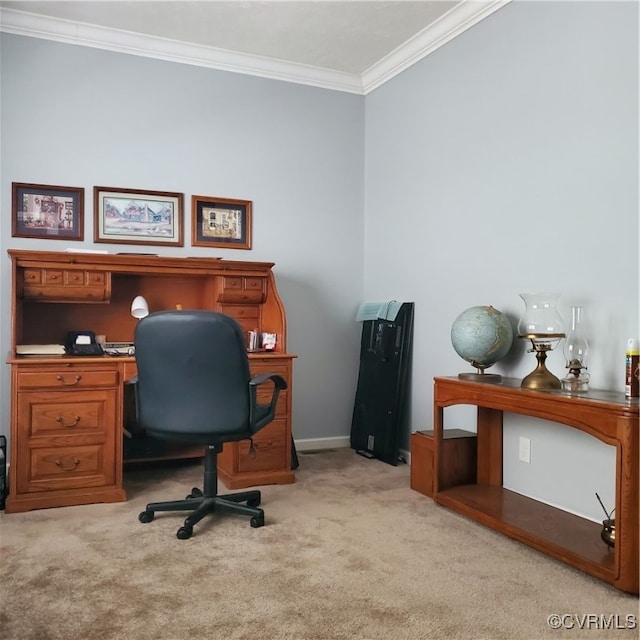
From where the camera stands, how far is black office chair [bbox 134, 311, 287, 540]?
271 cm

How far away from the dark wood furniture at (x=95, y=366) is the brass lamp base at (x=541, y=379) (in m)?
1.44

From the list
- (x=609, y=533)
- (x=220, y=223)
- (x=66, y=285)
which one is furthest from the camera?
(x=220, y=223)

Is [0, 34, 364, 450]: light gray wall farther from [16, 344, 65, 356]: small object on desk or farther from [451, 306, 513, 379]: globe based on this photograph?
[451, 306, 513, 379]: globe

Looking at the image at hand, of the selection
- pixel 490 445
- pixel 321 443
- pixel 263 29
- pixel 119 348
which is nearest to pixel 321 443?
pixel 321 443

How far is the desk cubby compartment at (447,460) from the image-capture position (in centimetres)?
334

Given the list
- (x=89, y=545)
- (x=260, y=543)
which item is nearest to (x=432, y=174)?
(x=260, y=543)

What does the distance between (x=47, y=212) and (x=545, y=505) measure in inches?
129

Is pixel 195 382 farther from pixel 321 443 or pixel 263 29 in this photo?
pixel 263 29

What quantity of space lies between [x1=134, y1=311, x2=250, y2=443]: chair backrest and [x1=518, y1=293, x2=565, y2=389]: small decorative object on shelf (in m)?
1.31

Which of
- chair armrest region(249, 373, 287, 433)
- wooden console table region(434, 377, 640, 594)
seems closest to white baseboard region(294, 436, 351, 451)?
wooden console table region(434, 377, 640, 594)

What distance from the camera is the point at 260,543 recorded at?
2689mm

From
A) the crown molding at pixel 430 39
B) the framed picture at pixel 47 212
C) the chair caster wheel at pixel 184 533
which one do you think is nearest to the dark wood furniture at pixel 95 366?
the framed picture at pixel 47 212

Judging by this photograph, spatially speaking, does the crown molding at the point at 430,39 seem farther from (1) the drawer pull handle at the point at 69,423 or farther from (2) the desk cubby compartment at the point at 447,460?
(1) the drawer pull handle at the point at 69,423

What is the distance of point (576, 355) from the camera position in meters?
2.77
